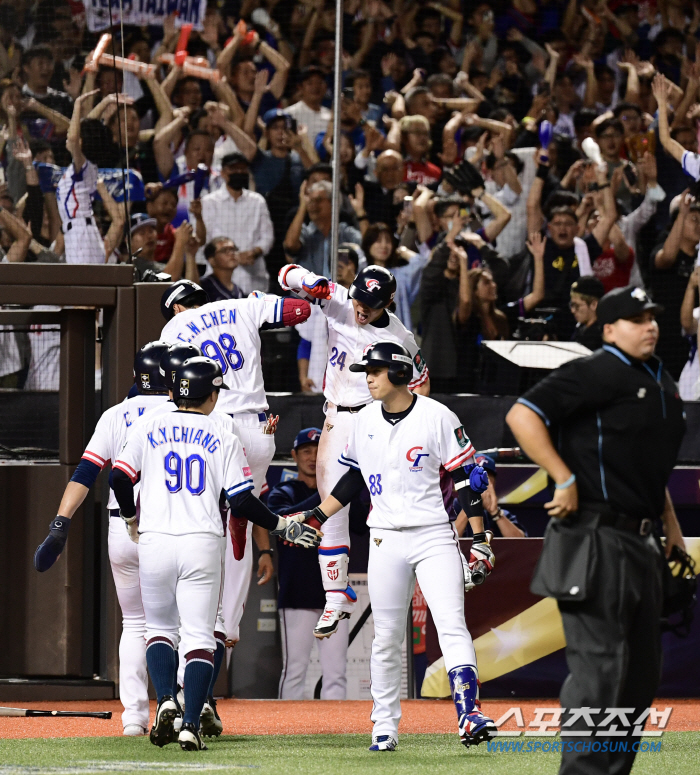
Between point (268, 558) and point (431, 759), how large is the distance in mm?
3379

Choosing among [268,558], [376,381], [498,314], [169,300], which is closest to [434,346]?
[498,314]

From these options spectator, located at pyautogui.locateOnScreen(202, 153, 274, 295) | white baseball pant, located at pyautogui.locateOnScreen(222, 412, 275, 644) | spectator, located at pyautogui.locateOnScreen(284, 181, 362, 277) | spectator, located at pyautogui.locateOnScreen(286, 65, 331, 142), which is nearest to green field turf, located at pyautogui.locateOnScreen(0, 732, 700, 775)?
white baseball pant, located at pyautogui.locateOnScreen(222, 412, 275, 644)

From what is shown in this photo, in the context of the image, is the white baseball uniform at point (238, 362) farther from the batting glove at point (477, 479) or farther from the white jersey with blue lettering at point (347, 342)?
the batting glove at point (477, 479)

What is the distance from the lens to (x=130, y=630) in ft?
22.7

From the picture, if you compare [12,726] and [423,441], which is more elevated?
[423,441]

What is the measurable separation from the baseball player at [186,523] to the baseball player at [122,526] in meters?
0.81

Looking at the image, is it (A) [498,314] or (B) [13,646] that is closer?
(B) [13,646]

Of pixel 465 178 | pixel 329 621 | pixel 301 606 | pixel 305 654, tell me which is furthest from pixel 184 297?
pixel 465 178

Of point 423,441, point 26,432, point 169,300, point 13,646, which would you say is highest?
point 169,300

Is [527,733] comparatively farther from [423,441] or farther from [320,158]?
[320,158]

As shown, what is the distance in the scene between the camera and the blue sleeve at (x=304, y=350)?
393 inches

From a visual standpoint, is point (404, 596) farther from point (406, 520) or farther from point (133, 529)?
point (133, 529)

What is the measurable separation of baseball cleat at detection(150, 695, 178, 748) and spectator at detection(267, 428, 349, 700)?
3416 millimetres

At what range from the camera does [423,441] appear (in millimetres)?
6281
